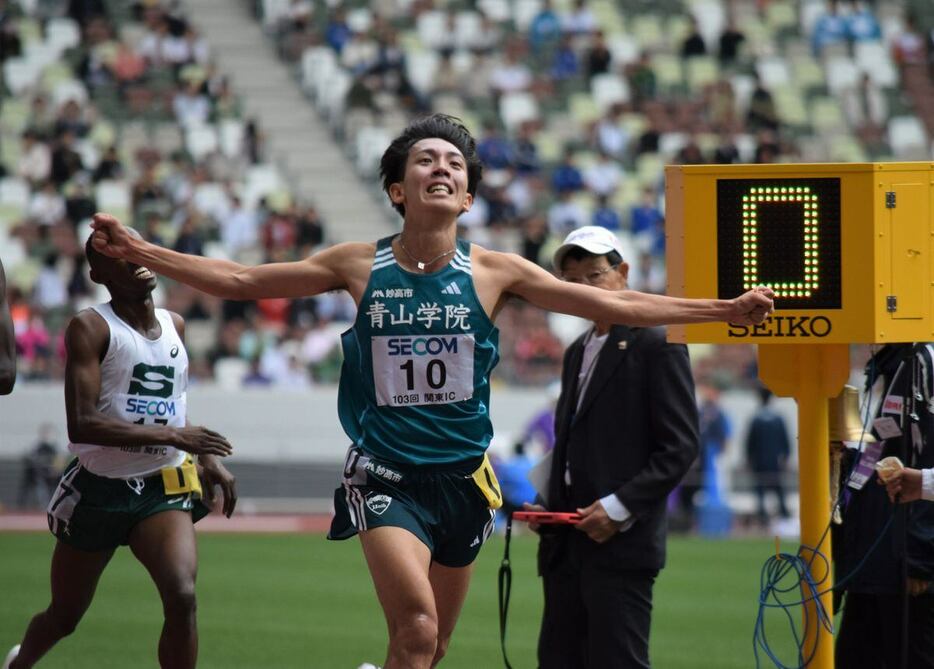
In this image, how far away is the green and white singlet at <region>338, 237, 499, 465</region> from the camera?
6617 mm

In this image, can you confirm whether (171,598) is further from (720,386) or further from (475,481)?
(720,386)

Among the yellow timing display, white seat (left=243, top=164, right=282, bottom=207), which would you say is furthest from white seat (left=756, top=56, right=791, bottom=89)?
the yellow timing display

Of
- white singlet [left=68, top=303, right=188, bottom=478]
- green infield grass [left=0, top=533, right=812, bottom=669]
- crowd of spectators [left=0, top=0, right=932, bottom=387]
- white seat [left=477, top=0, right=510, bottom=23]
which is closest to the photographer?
white singlet [left=68, top=303, right=188, bottom=478]

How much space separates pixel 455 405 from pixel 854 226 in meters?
1.80

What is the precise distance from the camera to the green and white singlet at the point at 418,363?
21.7 feet

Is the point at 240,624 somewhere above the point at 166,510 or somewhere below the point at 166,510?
below

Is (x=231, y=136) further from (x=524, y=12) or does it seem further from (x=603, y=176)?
(x=524, y=12)

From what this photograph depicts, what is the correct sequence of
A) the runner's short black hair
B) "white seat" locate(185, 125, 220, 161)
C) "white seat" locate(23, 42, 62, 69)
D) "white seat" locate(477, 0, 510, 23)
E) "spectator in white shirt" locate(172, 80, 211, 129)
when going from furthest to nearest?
1. "white seat" locate(477, 0, 510, 23)
2. "white seat" locate(23, 42, 62, 69)
3. "spectator in white shirt" locate(172, 80, 211, 129)
4. "white seat" locate(185, 125, 220, 161)
5. the runner's short black hair

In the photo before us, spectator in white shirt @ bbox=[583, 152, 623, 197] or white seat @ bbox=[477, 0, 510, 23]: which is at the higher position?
white seat @ bbox=[477, 0, 510, 23]

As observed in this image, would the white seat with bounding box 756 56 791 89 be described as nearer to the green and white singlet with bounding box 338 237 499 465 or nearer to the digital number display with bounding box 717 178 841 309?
the digital number display with bounding box 717 178 841 309

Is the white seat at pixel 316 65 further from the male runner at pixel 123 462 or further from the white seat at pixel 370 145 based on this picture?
the male runner at pixel 123 462

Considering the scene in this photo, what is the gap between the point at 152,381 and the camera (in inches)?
317

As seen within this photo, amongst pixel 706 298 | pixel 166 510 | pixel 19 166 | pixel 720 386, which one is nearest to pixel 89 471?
pixel 166 510

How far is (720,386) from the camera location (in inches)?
943
